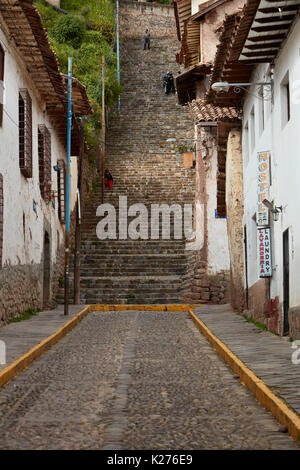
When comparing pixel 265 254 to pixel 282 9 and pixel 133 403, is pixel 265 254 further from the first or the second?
pixel 133 403

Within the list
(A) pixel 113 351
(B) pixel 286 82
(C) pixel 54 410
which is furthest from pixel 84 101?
(C) pixel 54 410

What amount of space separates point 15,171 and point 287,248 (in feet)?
23.8

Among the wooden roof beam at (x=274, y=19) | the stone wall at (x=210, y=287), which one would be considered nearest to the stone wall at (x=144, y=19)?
the stone wall at (x=210, y=287)

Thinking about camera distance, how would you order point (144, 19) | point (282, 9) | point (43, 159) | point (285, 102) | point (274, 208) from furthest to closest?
point (144, 19) → point (43, 159) → point (274, 208) → point (285, 102) → point (282, 9)

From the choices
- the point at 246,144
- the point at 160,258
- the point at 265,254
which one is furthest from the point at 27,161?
the point at 160,258

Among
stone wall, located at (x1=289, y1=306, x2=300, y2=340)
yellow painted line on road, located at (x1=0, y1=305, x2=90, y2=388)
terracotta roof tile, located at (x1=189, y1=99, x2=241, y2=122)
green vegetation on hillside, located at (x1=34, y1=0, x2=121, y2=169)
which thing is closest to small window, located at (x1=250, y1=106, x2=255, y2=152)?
terracotta roof tile, located at (x1=189, y1=99, x2=241, y2=122)

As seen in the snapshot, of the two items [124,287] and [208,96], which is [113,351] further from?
[124,287]

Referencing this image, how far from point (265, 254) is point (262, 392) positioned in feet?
24.7

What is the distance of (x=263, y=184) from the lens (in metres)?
16.1

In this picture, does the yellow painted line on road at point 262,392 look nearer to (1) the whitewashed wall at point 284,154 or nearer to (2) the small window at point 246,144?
(1) the whitewashed wall at point 284,154

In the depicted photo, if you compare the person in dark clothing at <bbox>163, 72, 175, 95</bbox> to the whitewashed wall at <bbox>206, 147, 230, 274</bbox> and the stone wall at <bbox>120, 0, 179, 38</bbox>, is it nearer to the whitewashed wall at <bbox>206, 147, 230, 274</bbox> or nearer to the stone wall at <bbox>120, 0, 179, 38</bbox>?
the stone wall at <bbox>120, 0, 179, 38</bbox>

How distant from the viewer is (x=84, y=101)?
24.6m

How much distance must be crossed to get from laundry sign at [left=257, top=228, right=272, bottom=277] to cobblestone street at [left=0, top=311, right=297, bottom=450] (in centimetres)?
224
